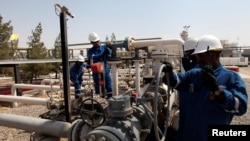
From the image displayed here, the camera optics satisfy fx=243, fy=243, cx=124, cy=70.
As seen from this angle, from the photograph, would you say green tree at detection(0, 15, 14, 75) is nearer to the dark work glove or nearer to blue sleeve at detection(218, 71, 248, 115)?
the dark work glove

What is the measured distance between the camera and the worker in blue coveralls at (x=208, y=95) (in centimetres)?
150

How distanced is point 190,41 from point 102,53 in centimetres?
155

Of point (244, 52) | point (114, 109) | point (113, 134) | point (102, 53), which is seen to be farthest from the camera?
point (244, 52)

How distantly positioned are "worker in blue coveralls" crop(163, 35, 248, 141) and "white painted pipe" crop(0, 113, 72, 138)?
0.80 metres

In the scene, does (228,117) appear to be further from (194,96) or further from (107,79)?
(107,79)

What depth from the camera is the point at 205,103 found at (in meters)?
1.70

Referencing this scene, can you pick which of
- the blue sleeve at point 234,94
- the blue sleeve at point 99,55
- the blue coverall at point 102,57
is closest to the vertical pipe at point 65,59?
the blue sleeve at point 234,94

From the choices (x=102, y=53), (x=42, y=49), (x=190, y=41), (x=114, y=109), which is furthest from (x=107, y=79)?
(x=42, y=49)

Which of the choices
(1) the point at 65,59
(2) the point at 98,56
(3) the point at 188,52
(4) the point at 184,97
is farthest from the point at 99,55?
(4) the point at 184,97

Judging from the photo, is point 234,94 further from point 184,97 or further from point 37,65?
point 37,65

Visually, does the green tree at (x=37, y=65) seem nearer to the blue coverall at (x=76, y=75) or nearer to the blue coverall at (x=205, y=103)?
the blue coverall at (x=76, y=75)

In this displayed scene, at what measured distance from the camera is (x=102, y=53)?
417cm

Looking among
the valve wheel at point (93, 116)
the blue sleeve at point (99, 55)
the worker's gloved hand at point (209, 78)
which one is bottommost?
the valve wheel at point (93, 116)

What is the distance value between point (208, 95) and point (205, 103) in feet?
0.22
